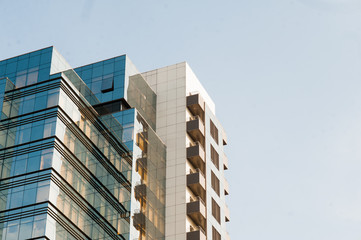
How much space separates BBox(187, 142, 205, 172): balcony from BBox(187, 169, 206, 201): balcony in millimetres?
1637

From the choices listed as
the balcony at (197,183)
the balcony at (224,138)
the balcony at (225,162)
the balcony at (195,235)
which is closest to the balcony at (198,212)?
the balcony at (197,183)

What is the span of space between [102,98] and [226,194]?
85.3 feet

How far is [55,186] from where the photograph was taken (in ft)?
277

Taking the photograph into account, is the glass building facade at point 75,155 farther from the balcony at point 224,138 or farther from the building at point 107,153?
the balcony at point 224,138

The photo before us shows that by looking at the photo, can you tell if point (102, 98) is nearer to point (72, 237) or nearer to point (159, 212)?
point (159, 212)

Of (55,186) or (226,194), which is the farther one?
(226,194)

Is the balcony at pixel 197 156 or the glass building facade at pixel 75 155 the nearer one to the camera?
the glass building facade at pixel 75 155

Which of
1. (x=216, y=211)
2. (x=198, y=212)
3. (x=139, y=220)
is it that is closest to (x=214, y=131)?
(x=216, y=211)

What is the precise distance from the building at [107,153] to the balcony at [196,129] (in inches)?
6.1

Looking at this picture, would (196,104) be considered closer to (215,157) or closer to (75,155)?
(215,157)

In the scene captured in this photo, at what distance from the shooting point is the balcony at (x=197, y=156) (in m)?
104

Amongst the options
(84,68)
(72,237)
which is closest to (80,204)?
(72,237)

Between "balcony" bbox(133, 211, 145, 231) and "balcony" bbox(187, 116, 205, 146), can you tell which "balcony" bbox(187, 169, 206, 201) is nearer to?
"balcony" bbox(187, 116, 205, 146)

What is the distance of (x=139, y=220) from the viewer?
94.4 meters
